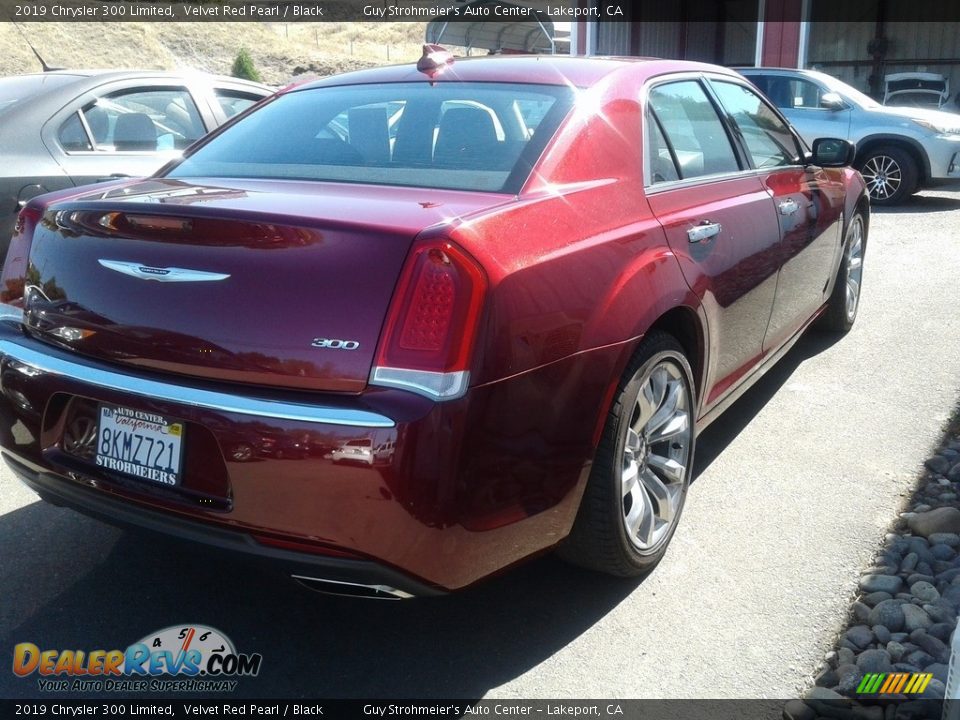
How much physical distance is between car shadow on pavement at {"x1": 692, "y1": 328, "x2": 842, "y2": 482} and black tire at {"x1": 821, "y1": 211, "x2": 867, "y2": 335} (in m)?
0.11

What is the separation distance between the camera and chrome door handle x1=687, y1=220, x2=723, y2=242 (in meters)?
3.20

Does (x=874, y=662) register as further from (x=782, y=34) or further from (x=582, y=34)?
(x=582, y=34)

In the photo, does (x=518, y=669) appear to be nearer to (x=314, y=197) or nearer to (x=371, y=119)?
(x=314, y=197)

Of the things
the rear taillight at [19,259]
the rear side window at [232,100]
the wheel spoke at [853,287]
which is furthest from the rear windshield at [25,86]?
the wheel spoke at [853,287]

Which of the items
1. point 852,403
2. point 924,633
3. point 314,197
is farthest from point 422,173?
point 852,403

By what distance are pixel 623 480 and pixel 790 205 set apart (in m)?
1.95

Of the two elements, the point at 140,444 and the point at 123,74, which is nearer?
the point at 140,444

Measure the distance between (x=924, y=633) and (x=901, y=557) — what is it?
475 millimetres

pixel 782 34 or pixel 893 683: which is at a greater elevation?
pixel 782 34

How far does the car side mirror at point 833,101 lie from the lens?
11.2 m

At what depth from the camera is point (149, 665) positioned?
2664 mm

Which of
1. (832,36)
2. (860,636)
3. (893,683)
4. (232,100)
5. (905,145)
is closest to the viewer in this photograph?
(893,683)

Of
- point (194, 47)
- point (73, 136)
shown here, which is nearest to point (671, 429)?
point (73, 136)

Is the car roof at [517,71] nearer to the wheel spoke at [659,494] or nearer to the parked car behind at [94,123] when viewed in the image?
the wheel spoke at [659,494]
